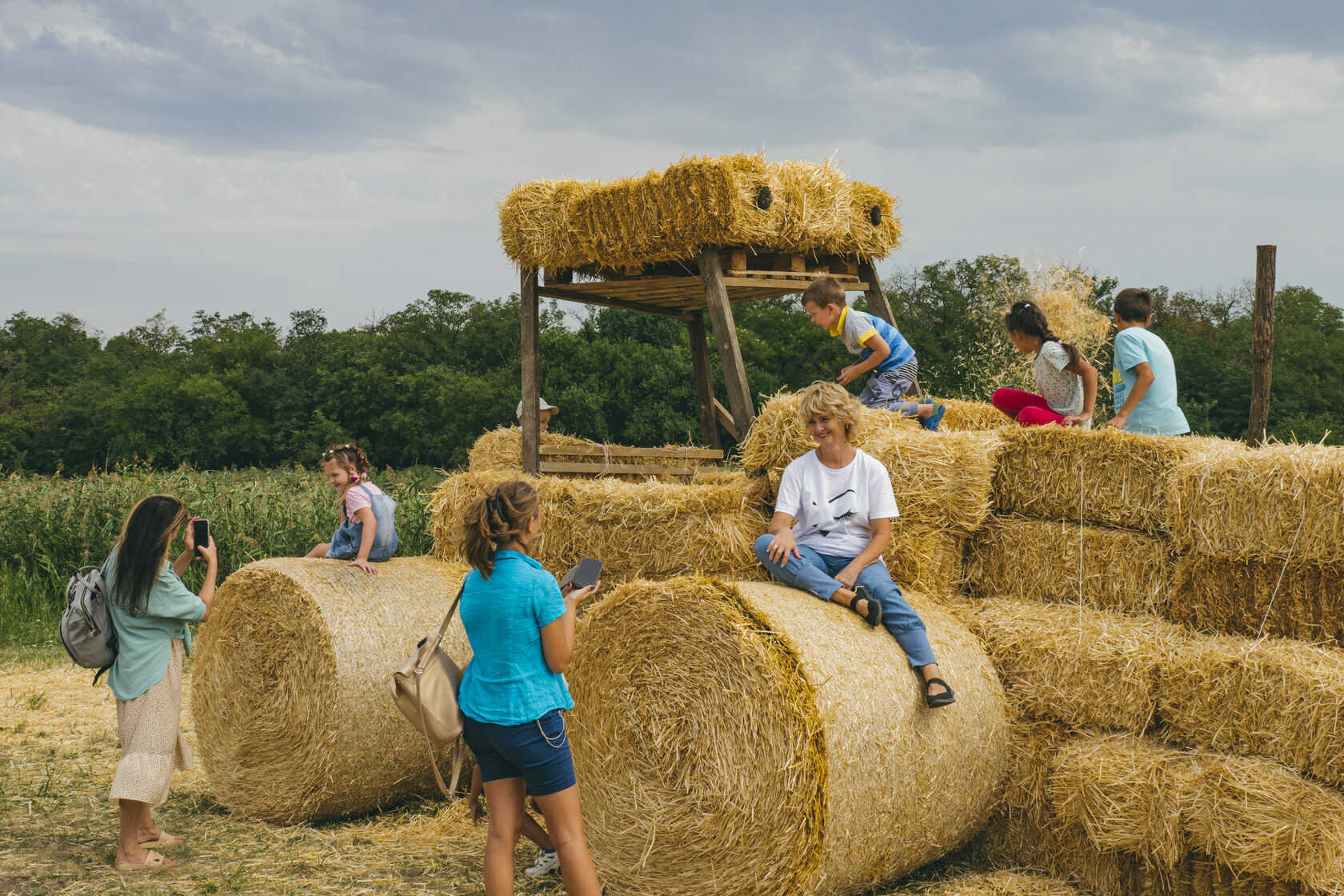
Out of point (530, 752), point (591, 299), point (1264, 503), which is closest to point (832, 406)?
point (1264, 503)

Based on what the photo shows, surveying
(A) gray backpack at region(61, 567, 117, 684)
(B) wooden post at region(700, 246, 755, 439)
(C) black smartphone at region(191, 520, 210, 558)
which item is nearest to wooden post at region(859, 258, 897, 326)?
(B) wooden post at region(700, 246, 755, 439)

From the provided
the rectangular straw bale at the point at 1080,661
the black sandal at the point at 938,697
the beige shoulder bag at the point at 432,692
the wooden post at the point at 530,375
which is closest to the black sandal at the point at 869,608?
the black sandal at the point at 938,697

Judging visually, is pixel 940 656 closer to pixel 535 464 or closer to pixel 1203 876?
pixel 1203 876

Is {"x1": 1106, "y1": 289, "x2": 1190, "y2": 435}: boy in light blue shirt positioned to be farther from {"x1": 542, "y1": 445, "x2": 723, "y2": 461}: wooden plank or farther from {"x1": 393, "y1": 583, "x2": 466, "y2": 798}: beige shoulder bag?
{"x1": 393, "y1": 583, "x2": 466, "y2": 798}: beige shoulder bag

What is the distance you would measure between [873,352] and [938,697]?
8.43 feet

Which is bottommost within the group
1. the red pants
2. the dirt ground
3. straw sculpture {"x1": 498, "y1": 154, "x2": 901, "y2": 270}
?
the dirt ground

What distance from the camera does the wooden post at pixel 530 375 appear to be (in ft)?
25.7

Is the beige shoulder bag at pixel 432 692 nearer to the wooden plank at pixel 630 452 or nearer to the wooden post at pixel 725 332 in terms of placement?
the wooden post at pixel 725 332

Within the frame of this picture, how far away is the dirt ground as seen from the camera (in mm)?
5055

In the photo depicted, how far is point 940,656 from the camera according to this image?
5000mm

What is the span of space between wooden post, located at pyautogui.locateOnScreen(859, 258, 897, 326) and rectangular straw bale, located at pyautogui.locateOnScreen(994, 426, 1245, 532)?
2.03 m

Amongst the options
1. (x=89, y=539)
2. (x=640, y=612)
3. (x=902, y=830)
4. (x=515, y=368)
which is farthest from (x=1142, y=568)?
(x=515, y=368)

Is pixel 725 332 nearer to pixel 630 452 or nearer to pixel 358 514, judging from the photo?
pixel 630 452

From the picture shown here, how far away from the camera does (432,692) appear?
4105 mm
